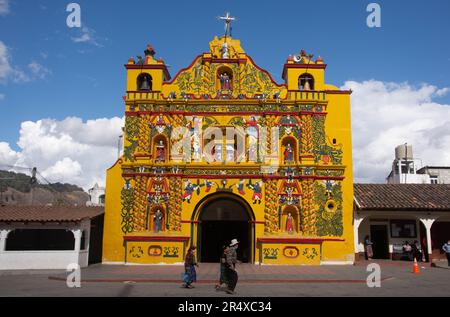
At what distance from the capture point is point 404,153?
45.8m

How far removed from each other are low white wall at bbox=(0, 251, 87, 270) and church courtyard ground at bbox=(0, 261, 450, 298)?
1454mm

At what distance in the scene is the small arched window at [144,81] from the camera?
84.8ft

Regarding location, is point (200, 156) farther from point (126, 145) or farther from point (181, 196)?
point (126, 145)

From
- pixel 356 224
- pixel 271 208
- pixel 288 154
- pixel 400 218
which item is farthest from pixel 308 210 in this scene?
pixel 400 218

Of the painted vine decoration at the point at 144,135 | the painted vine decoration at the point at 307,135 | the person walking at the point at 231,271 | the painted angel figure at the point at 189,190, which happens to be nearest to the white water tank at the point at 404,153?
the painted vine decoration at the point at 307,135

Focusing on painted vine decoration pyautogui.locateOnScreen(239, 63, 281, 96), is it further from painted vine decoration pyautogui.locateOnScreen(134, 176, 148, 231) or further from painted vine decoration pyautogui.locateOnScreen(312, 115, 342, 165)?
painted vine decoration pyautogui.locateOnScreen(134, 176, 148, 231)

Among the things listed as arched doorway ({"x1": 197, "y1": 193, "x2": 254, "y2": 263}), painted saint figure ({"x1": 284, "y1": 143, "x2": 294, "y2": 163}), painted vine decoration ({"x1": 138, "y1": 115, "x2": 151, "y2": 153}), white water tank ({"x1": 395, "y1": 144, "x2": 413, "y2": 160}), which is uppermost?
white water tank ({"x1": 395, "y1": 144, "x2": 413, "y2": 160})

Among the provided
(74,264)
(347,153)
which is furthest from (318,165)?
(74,264)

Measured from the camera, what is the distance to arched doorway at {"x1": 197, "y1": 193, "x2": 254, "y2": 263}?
80.0 feet

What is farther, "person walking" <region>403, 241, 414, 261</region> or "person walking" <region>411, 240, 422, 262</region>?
"person walking" <region>403, 241, 414, 261</region>

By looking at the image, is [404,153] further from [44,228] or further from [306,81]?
[44,228]


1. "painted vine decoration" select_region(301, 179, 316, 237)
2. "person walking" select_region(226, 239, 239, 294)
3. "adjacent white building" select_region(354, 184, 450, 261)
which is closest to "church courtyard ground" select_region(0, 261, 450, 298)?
"person walking" select_region(226, 239, 239, 294)

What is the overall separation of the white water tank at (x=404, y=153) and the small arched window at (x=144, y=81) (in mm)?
30883

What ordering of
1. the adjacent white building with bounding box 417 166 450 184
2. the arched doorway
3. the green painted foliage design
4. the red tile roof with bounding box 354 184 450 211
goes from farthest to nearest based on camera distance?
the adjacent white building with bounding box 417 166 450 184 → the red tile roof with bounding box 354 184 450 211 → the arched doorway → the green painted foliage design
